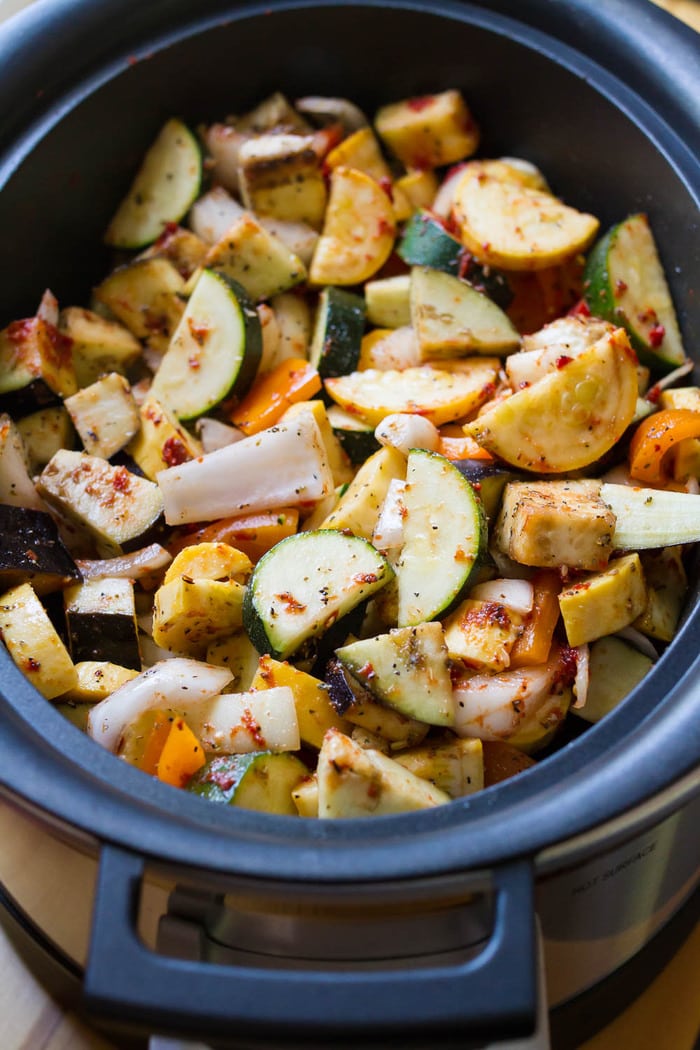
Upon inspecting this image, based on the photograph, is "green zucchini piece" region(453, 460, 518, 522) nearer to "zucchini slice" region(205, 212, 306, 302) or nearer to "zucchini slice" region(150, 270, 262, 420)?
"zucchini slice" region(150, 270, 262, 420)

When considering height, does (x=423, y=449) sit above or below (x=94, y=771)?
above

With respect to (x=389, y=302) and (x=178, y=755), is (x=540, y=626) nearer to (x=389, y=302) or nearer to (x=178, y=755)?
(x=178, y=755)

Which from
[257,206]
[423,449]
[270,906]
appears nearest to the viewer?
[270,906]

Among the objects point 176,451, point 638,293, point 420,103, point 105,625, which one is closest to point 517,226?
point 638,293

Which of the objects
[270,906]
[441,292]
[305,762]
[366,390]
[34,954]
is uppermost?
[441,292]

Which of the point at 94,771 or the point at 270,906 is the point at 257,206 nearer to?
the point at 94,771

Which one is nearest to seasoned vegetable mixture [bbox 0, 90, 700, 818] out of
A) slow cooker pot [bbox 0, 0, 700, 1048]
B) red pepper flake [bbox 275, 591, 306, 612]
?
red pepper flake [bbox 275, 591, 306, 612]

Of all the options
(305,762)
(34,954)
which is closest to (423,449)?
(305,762)
